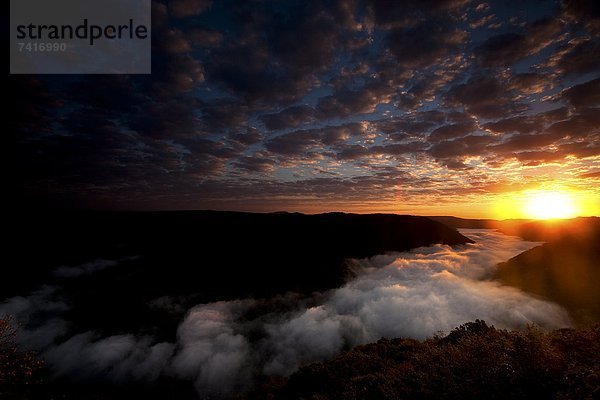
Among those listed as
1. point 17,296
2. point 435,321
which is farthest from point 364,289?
point 17,296

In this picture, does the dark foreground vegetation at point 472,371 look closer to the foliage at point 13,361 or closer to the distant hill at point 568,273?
the foliage at point 13,361

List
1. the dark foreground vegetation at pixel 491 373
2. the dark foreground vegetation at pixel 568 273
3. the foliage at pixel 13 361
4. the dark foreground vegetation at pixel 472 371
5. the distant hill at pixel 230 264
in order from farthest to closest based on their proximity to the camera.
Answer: the distant hill at pixel 230 264, the dark foreground vegetation at pixel 568 273, the foliage at pixel 13 361, the dark foreground vegetation at pixel 472 371, the dark foreground vegetation at pixel 491 373

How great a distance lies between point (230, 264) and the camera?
464ft

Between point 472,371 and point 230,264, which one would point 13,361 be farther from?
point 230,264

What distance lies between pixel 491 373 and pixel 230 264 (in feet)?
461

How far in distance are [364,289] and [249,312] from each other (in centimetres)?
4900

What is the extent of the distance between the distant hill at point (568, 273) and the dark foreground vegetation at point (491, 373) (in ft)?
159

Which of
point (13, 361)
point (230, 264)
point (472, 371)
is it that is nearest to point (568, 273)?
point (472, 371)

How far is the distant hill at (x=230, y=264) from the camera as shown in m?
116

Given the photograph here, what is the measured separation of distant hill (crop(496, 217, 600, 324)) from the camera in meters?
50.5

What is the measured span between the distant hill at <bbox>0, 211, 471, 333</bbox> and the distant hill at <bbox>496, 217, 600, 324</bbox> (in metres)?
72.7

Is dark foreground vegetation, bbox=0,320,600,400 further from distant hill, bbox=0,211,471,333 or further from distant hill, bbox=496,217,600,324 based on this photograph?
distant hill, bbox=0,211,471,333

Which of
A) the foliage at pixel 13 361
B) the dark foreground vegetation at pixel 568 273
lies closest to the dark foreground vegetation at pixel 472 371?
the foliage at pixel 13 361

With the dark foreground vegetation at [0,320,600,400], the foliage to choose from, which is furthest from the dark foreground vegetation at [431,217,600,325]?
the foliage
